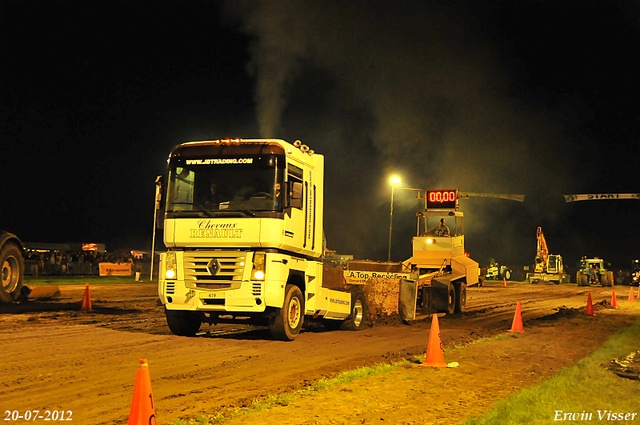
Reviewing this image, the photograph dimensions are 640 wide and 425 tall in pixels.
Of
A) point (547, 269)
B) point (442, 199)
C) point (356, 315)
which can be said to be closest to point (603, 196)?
point (547, 269)

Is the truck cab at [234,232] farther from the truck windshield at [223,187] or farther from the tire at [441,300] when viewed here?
the tire at [441,300]

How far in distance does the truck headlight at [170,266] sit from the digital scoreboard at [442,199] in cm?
1559

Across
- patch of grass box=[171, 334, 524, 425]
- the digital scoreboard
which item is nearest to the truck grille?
patch of grass box=[171, 334, 524, 425]

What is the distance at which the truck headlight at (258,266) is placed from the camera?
445 inches

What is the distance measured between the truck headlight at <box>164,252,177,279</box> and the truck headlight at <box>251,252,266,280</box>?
165cm

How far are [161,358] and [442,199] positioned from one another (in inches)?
693

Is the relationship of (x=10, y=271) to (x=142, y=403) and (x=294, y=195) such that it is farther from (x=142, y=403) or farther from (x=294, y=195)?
(x=142, y=403)

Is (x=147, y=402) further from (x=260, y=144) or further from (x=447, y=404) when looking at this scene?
(x=260, y=144)

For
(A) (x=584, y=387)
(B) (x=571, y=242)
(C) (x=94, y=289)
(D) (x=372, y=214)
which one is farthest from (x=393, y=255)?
(A) (x=584, y=387)

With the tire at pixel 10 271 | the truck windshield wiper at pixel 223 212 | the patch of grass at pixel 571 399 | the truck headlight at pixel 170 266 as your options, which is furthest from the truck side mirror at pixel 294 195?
the tire at pixel 10 271

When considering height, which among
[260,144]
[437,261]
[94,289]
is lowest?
[94,289]

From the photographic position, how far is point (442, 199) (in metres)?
25.3

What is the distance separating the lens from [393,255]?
106 meters

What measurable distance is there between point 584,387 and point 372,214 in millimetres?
86291
